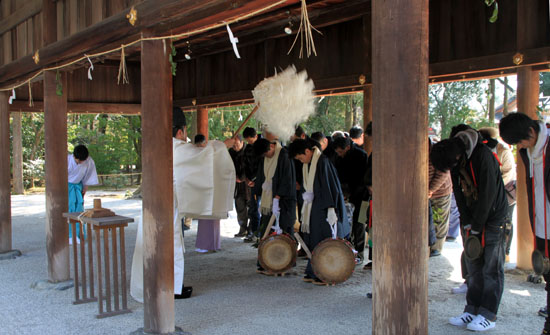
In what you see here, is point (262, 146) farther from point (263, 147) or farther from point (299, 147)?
point (299, 147)

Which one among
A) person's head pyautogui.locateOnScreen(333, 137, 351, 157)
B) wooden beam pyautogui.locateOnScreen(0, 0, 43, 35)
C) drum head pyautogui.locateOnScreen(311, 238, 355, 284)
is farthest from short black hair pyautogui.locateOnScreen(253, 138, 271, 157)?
wooden beam pyautogui.locateOnScreen(0, 0, 43, 35)

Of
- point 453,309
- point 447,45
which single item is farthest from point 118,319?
point 447,45

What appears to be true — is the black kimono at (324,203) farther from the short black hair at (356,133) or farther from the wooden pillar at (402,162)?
the wooden pillar at (402,162)

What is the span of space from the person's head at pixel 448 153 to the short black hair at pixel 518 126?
0.41 metres

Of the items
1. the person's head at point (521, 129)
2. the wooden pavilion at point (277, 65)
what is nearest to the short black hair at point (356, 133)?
the wooden pavilion at point (277, 65)

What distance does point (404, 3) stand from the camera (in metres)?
2.35

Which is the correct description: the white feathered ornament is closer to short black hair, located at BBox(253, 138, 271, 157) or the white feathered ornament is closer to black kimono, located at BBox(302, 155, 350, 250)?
black kimono, located at BBox(302, 155, 350, 250)

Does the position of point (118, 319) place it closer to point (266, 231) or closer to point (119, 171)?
point (266, 231)

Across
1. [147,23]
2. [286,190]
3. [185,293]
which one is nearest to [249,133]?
[286,190]

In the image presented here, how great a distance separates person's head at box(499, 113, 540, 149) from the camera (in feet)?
12.3

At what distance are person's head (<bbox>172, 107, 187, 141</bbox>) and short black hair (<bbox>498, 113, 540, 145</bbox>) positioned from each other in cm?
327

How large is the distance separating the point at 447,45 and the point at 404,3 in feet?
14.8

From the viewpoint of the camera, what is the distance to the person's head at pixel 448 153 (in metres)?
4.07

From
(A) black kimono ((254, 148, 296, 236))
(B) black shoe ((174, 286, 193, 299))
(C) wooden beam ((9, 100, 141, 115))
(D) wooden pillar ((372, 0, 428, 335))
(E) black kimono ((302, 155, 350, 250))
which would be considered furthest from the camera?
(C) wooden beam ((9, 100, 141, 115))
